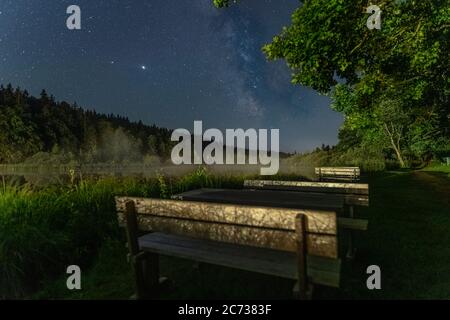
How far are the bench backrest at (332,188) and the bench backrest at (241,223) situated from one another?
288 cm

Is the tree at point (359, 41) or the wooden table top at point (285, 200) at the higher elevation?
Answer: the tree at point (359, 41)

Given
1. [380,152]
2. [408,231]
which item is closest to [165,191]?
[408,231]

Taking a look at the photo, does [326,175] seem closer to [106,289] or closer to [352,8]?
[352,8]

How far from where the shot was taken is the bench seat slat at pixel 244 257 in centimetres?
262

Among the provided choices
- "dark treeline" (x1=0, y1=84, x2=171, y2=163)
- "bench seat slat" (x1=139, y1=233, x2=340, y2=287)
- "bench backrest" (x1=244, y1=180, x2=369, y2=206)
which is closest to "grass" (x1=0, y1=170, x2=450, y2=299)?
"bench seat slat" (x1=139, y1=233, x2=340, y2=287)

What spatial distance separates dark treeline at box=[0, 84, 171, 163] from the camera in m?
73.3

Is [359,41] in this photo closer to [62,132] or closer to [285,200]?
[285,200]

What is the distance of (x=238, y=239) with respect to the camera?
2.80 meters

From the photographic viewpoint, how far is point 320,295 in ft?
11.4

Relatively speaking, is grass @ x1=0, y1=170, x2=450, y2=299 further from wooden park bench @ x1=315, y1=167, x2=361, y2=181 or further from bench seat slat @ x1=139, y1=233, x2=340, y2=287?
wooden park bench @ x1=315, y1=167, x2=361, y2=181

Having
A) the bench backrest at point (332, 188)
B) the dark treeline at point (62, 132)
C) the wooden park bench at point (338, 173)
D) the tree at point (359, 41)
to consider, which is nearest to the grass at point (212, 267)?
the bench backrest at point (332, 188)

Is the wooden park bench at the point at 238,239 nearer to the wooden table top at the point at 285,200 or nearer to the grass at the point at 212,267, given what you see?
the grass at the point at 212,267

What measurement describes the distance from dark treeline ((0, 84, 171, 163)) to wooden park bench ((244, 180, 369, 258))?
61769mm

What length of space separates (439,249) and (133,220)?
5069mm
